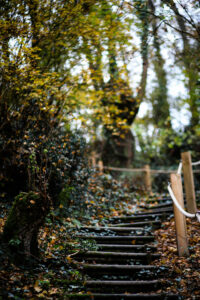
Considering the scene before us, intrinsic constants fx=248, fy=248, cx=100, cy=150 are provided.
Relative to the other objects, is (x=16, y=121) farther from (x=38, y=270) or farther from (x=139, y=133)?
(x=139, y=133)

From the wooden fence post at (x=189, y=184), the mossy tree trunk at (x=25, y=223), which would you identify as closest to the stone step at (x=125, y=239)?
the wooden fence post at (x=189, y=184)

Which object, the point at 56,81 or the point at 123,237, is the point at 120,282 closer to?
the point at 123,237

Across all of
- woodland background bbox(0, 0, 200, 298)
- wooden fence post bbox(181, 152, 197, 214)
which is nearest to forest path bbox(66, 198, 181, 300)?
wooden fence post bbox(181, 152, 197, 214)

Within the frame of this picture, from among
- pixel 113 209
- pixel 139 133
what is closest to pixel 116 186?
pixel 113 209

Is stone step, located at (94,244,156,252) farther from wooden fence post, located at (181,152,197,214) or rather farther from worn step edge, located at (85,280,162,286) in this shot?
wooden fence post, located at (181,152,197,214)

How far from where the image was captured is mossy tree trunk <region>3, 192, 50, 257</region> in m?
3.43

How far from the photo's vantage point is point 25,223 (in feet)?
11.4

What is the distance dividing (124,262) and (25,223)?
1990 millimetres

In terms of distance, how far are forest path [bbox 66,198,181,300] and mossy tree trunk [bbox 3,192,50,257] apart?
91 cm

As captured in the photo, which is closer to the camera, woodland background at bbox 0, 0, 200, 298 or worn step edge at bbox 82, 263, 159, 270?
worn step edge at bbox 82, 263, 159, 270

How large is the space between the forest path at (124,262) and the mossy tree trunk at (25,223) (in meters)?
0.91

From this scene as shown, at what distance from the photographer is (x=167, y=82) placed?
1262cm

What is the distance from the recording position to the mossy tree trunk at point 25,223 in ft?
11.3

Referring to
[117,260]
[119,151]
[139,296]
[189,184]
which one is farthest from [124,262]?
[119,151]
